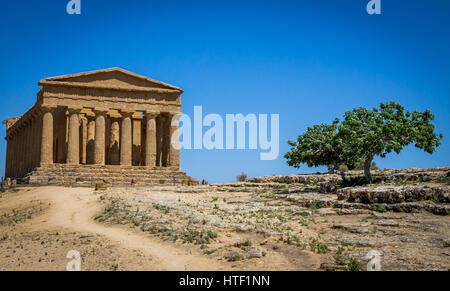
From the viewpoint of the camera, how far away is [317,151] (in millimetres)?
37625

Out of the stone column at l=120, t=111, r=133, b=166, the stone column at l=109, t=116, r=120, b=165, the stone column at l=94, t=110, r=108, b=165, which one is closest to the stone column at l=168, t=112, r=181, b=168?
the stone column at l=120, t=111, r=133, b=166

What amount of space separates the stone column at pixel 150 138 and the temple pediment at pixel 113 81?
3.17m

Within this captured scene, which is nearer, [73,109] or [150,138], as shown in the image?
[73,109]

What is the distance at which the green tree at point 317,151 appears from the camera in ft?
121

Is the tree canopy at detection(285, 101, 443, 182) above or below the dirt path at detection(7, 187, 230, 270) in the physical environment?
above

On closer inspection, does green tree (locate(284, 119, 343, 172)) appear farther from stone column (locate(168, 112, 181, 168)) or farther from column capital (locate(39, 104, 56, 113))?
column capital (locate(39, 104, 56, 113))

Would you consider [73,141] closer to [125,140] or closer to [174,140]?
[125,140]

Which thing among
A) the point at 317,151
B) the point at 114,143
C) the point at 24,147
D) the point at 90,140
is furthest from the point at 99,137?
the point at 317,151

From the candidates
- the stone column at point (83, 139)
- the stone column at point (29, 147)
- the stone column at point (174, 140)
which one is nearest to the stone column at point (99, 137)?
the stone column at point (83, 139)

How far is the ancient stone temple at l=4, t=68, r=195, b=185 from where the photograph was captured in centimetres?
5297

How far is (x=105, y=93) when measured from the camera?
56781mm

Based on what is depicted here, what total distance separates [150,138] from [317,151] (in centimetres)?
2610

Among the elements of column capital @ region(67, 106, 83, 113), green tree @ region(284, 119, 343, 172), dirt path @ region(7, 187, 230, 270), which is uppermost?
column capital @ region(67, 106, 83, 113)
